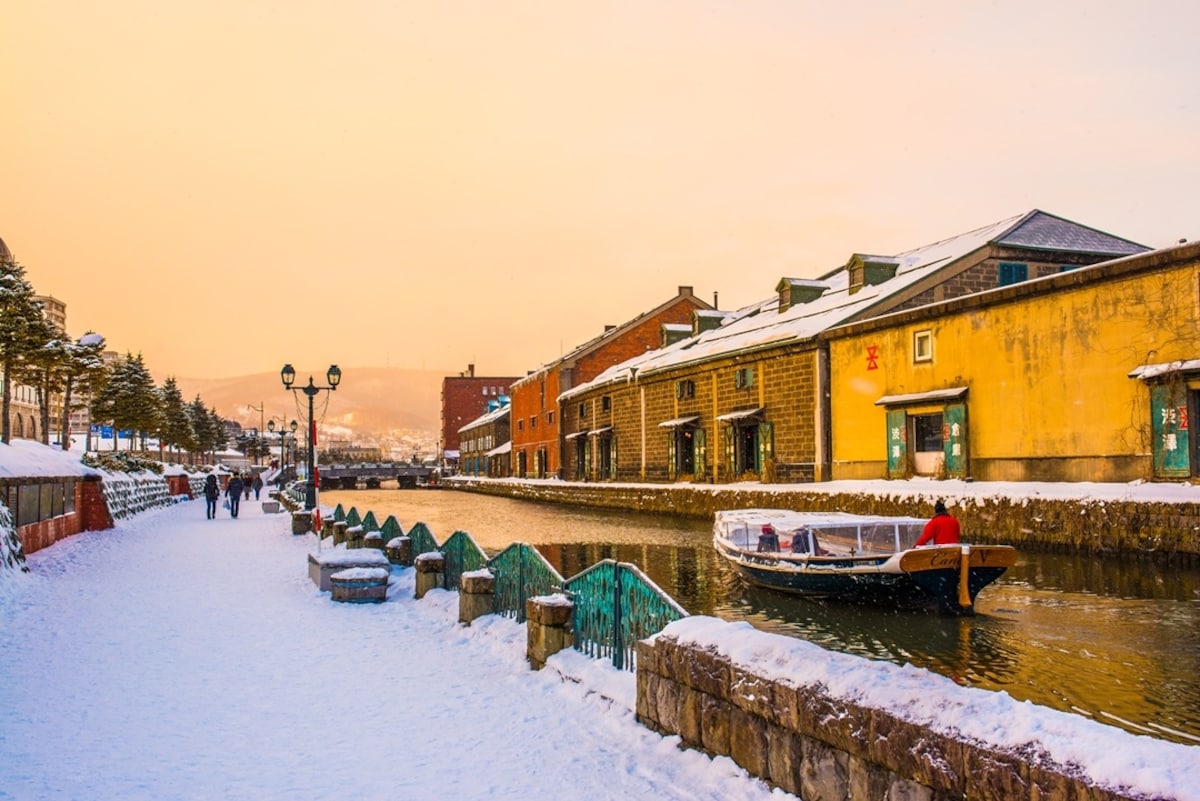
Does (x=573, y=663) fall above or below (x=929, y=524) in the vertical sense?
below

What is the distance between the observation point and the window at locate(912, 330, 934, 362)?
2658 cm

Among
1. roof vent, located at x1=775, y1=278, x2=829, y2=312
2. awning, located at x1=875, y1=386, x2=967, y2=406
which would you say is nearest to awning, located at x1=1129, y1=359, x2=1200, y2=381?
awning, located at x1=875, y1=386, x2=967, y2=406

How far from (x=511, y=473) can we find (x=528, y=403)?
9.28 m

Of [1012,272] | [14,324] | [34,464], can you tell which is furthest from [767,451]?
[14,324]

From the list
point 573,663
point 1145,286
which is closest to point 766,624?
point 573,663

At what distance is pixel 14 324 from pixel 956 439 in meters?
35.5

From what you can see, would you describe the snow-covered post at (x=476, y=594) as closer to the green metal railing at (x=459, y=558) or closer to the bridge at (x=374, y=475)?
the green metal railing at (x=459, y=558)

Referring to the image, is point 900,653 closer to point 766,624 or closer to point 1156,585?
point 766,624

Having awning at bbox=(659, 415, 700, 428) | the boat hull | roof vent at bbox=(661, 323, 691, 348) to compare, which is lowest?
the boat hull

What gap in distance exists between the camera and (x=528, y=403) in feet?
227

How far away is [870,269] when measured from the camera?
3441 cm

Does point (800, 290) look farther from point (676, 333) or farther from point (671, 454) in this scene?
point (676, 333)

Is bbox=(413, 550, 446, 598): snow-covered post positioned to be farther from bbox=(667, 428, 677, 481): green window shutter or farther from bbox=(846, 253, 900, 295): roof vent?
bbox=(667, 428, 677, 481): green window shutter

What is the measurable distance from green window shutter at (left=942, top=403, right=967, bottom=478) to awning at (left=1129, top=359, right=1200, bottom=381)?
522cm
